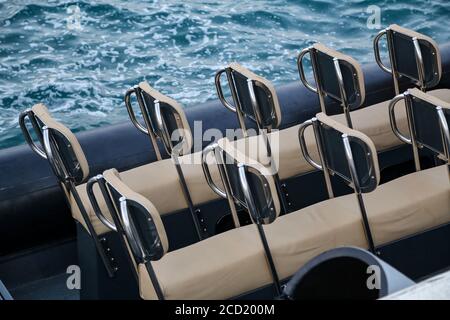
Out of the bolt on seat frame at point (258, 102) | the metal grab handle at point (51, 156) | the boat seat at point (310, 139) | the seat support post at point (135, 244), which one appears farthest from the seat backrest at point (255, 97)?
the seat support post at point (135, 244)

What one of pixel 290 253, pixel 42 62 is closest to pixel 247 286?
pixel 290 253

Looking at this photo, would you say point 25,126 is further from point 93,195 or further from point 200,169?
point 200,169

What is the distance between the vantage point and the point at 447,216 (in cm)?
256

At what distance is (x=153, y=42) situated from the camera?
21.7ft

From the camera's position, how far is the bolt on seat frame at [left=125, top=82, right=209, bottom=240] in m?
2.75

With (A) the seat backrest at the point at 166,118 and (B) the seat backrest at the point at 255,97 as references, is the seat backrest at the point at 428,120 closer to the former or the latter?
(B) the seat backrest at the point at 255,97

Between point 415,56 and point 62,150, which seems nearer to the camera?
point 62,150

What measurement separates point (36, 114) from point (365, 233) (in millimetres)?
1202

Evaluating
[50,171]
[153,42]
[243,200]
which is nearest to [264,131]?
[243,200]

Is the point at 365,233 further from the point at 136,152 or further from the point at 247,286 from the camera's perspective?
the point at 136,152

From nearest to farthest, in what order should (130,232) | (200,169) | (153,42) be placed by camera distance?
1. (130,232)
2. (200,169)
3. (153,42)

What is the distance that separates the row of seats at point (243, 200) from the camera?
7.67ft

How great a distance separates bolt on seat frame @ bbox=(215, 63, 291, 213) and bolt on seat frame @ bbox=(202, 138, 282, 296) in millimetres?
501

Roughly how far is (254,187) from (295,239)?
0.89ft
